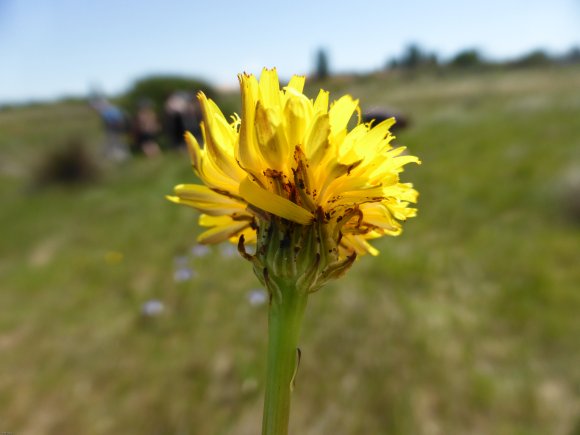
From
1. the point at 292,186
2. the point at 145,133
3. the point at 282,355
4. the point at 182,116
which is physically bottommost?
the point at 145,133

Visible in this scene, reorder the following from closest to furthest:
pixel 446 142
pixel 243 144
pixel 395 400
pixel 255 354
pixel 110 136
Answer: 1. pixel 243 144
2. pixel 395 400
3. pixel 255 354
4. pixel 446 142
5. pixel 110 136

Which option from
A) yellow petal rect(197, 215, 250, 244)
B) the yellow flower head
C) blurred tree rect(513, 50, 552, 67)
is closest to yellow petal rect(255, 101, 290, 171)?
the yellow flower head

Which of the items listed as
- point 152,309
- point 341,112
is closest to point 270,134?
point 341,112

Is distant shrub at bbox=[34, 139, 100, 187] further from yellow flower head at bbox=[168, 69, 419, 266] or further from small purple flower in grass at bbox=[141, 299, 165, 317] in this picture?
yellow flower head at bbox=[168, 69, 419, 266]

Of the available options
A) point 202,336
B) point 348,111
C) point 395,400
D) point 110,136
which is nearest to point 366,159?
point 348,111

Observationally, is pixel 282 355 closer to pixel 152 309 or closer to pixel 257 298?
pixel 257 298

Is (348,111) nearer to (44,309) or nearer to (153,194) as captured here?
(44,309)

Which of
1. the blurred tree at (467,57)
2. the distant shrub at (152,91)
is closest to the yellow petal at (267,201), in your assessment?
the distant shrub at (152,91)
